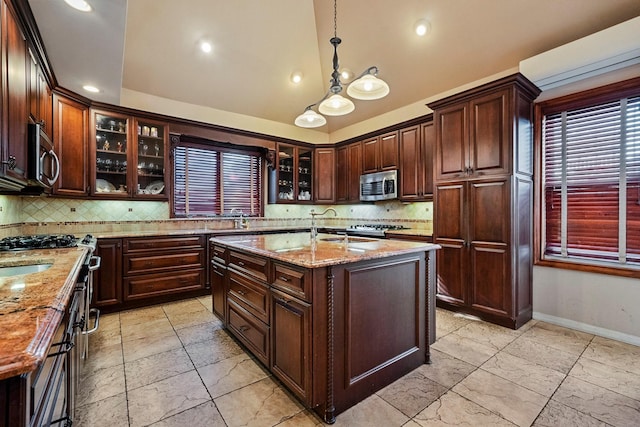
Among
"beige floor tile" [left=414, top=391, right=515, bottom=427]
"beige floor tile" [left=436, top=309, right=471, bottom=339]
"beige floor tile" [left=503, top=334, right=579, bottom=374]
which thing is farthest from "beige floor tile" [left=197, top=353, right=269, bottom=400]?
"beige floor tile" [left=503, top=334, right=579, bottom=374]

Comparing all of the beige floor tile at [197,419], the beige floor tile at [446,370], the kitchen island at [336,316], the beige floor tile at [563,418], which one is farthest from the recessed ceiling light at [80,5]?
the beige floor tile at [563,418]

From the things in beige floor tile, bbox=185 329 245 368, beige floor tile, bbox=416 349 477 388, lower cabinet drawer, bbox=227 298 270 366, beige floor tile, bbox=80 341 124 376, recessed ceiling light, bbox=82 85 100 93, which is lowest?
beige floor tile, bbox=416 349 477 388

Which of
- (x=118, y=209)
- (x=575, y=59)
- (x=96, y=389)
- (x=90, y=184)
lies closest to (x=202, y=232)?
(x=118, y=209)

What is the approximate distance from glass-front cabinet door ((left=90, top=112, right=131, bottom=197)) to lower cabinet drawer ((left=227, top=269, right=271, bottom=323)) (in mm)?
2390

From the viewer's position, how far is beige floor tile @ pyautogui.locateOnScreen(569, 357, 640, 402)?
2.05m

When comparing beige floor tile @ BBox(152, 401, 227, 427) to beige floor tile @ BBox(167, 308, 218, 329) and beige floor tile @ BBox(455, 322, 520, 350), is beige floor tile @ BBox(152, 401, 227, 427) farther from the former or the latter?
beige floor tile @ BBox(455, 322, 520, 350)

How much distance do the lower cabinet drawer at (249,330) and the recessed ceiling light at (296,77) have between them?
11.5 feet

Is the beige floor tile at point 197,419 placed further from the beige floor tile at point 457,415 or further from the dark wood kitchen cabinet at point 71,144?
the dark wood kitchen cabinet at point 71,144

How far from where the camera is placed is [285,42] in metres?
4.06

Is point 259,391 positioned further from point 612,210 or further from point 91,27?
point 612,210

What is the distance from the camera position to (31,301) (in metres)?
1.00

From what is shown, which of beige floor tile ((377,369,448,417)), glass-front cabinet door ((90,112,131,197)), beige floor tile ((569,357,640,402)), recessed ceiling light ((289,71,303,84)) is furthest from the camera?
recessed ceiling light ((289,71,303,84))

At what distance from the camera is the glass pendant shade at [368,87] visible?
2290 millimetres

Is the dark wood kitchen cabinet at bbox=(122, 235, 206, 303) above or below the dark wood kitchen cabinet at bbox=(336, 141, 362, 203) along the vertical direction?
below
